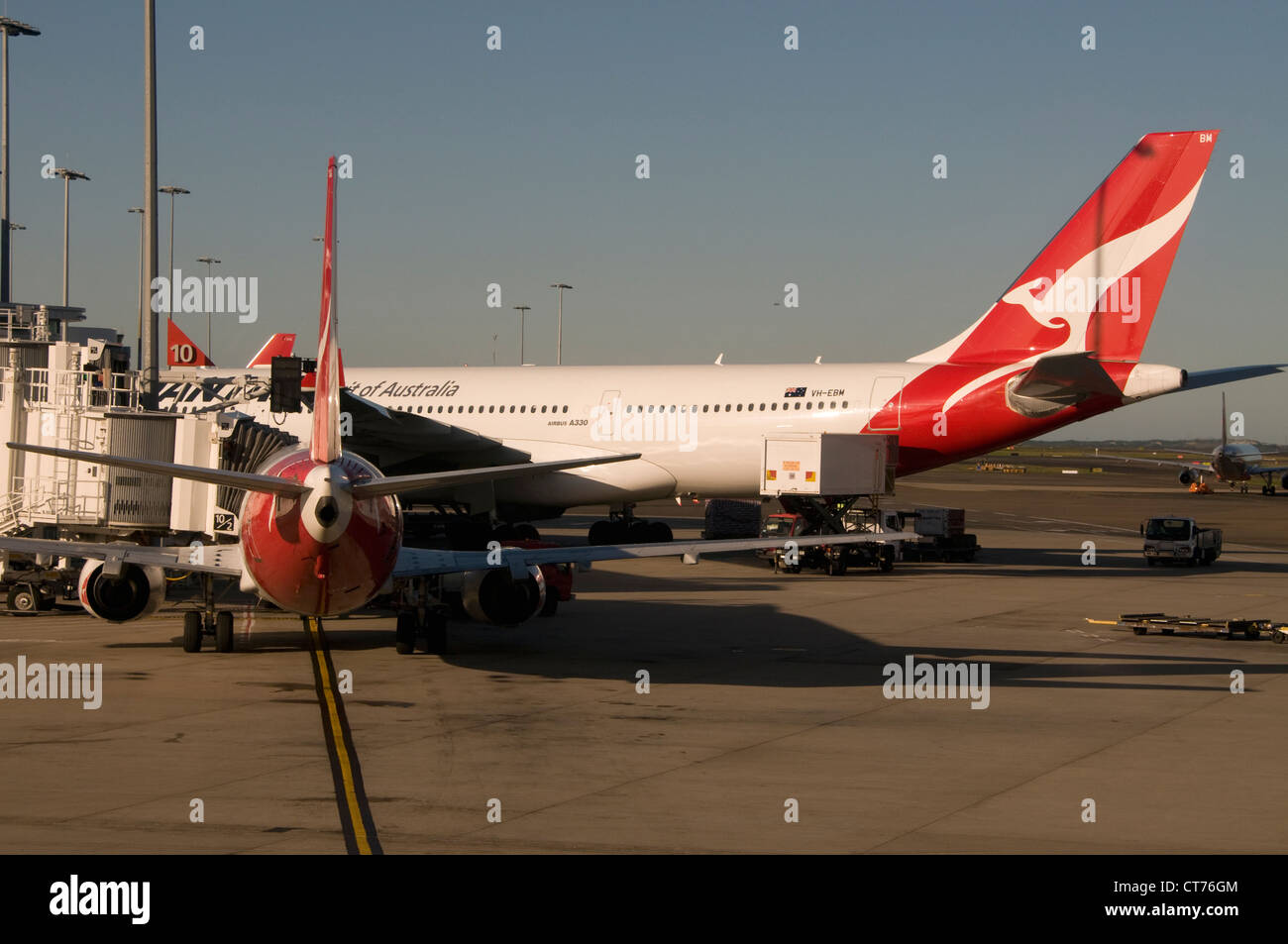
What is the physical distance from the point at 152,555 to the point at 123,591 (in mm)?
720

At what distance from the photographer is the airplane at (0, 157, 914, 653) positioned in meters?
16.8

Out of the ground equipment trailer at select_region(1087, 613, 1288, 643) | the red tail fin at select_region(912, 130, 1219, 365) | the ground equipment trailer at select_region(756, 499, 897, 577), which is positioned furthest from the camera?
the ground equipment trailer at select_region(756, 499, 897, 577)

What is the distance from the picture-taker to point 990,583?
3541 cm

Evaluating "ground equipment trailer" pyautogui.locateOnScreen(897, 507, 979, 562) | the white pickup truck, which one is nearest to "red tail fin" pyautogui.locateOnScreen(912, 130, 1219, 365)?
"ground equipment trailer" pyautogui.locateOnScreen(897, 507, 979, 562)

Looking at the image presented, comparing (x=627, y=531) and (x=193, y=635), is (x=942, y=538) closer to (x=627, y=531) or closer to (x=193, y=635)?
(x=627, y=531)

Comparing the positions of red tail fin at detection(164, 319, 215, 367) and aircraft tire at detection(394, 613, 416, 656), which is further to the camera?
Result: red tail fin at detection(164, 319, 215, 367)

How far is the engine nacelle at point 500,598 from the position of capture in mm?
20875

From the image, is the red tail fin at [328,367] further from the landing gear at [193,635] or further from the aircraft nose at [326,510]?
the landing gear at [193,635]

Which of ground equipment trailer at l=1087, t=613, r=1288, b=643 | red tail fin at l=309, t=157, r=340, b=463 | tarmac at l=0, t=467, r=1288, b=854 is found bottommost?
tarmac at l=0, t=467, r=1288, b=854

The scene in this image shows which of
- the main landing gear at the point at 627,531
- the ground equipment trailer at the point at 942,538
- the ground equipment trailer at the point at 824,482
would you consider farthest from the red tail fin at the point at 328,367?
the ground equipment trailer at the point at 942,538

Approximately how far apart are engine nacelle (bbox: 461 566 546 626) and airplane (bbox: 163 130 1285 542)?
15.7 m

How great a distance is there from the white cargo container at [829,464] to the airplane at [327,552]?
16434mm

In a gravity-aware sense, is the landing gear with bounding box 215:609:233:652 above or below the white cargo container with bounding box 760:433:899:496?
below

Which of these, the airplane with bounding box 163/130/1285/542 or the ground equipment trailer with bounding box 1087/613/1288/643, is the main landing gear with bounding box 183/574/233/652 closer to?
the airplane with bounding box 163/130/1285/542
